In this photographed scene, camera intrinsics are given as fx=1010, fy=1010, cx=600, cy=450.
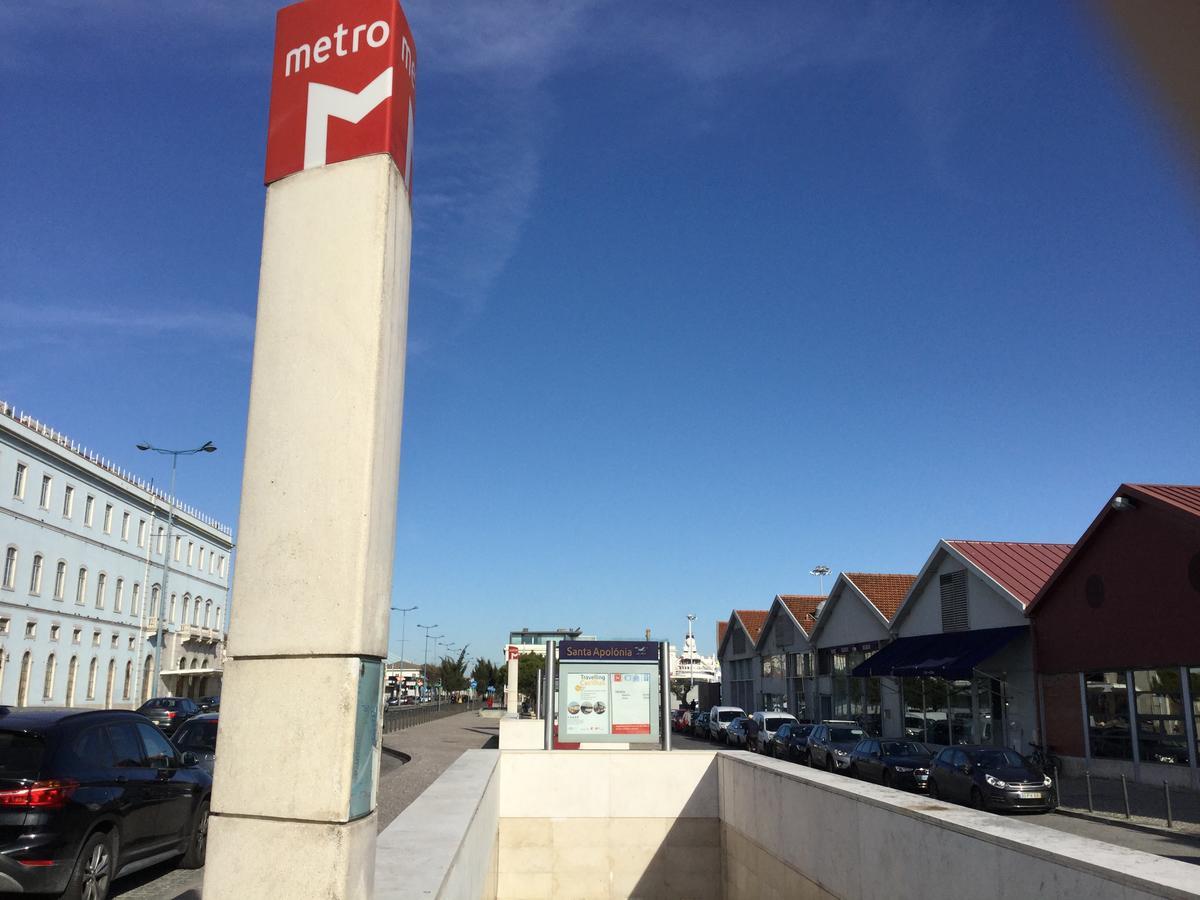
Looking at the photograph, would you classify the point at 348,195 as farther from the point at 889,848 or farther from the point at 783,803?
the point at 783,803

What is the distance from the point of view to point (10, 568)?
48094 millimetres

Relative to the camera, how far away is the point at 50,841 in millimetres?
7863

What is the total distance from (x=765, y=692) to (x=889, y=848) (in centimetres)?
5296

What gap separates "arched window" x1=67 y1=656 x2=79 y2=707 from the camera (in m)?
54.7

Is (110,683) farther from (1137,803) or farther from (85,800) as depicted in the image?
(85,800)

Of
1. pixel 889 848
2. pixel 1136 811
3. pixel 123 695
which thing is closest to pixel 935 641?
pixel 1136 811

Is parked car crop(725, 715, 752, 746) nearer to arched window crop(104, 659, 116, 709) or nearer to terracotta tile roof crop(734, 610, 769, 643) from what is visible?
terracotta tile roof crop(734, 610, 769, 643)

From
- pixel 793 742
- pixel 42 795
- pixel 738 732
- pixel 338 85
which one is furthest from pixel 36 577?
pixel 338 85

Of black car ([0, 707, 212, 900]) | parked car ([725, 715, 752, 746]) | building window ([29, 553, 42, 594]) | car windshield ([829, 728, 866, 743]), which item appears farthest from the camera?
building window ([29, 553, 42, 594])

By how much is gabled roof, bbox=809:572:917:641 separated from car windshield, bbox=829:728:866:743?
39.7 ft

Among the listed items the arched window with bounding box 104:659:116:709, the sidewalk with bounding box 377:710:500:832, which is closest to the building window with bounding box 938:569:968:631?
the sidewalk with bounding box 377:710:500:832

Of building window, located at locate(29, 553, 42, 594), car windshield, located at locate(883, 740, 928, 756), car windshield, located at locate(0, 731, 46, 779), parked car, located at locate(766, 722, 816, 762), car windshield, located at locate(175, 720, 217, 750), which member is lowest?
parked car, located at locate(766, 722, 816, 762)

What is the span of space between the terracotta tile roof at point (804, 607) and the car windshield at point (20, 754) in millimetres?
45547

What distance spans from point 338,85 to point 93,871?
6743mm
